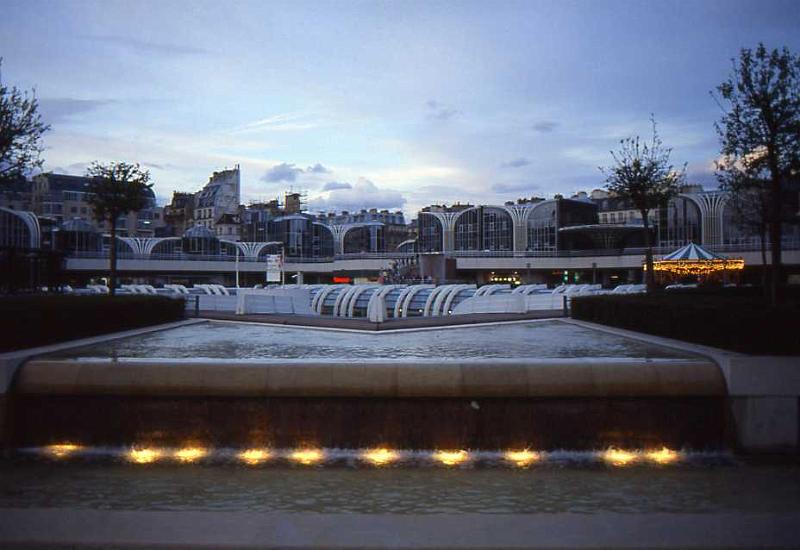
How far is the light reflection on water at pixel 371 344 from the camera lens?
13.2 m

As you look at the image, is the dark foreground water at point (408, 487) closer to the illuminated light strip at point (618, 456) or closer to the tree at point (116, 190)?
the illuminated light strip at point (618, 456)

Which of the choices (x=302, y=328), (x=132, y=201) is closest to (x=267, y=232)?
(x=132, y=201)

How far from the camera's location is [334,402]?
34.7ft

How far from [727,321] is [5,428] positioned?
1101 centimetres

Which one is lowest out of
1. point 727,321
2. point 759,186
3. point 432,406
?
point 432,406

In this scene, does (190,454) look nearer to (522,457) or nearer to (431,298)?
(522,457)

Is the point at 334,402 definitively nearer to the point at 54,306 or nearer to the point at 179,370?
the point at 179,370

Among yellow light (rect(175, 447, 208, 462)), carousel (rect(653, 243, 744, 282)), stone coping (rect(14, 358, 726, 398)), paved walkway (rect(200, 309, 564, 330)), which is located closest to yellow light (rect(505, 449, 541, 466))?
stone coping (rect(14, 358, 726, 398))

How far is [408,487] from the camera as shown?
8922 millimetres

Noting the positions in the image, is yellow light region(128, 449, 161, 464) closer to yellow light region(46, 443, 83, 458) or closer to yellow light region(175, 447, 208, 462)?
yellow light region(175, 447, 208, 462)

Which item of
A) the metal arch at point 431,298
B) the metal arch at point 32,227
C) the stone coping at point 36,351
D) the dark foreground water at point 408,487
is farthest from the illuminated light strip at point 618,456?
the metal arch at point 32,227

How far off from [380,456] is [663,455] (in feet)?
13.1

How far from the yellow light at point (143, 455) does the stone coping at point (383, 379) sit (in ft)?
2.77

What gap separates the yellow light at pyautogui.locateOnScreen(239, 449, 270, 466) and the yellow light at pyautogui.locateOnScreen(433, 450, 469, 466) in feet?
7.89
